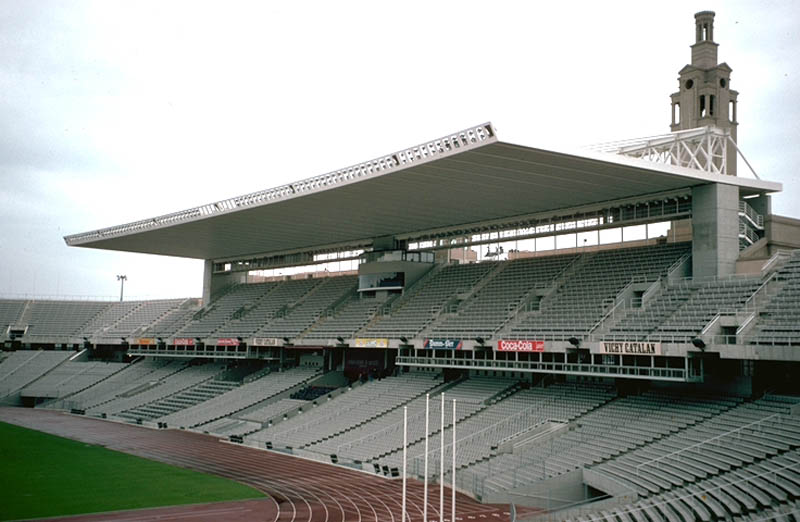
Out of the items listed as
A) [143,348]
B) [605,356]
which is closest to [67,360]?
[143,348]

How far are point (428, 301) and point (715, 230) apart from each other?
1890 centimetres

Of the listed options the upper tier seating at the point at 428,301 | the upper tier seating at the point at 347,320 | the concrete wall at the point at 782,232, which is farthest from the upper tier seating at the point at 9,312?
the concrete wall at the point at 782,232

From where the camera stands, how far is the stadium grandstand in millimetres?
26312

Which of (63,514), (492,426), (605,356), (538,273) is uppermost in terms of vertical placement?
(538,273)

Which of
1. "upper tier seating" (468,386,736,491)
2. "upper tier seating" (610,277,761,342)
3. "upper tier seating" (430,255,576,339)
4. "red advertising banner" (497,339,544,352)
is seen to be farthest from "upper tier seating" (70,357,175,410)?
"upper tier seating" (610,277,761,342)

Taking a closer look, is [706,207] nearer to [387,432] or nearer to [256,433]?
[387,432]

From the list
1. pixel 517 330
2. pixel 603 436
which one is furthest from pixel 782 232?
pixel 603 436

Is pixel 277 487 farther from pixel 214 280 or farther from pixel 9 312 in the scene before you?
pixel 9 312

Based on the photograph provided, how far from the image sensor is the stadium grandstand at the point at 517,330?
1036 inches

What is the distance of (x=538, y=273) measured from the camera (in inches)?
1693

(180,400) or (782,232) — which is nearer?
(782,232)

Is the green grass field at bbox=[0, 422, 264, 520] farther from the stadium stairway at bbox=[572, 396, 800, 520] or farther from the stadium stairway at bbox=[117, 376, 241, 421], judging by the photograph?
the stadium stairway at bbox=[572, 396, 800, 520]

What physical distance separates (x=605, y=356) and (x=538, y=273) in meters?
10.5

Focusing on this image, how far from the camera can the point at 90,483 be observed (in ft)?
98.6
